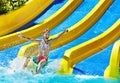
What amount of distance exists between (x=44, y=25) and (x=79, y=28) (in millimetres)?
1088

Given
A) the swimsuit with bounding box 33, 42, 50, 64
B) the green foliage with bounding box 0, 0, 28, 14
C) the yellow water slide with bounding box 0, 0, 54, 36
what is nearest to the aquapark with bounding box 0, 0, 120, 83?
the yellow water slide with bounding box 0, 0, 54, 36

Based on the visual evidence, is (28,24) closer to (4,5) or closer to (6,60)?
(4,5)

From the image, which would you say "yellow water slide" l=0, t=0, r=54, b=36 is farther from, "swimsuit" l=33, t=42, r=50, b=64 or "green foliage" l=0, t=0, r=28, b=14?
"swimsuit" l=33, t=42, r=50, b=64

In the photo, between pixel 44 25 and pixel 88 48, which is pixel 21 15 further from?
pixel 88 48

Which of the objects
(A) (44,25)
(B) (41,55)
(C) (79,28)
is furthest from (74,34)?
(B) (41,55)

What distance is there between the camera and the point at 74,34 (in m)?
10.2

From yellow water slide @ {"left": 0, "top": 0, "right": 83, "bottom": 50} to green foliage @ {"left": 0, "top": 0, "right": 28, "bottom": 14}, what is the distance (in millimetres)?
1118

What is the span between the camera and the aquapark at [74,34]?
8492mm

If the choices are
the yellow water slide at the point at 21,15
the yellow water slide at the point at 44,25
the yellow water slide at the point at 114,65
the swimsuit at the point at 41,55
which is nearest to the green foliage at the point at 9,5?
the yellow water slide at the point at 21,15

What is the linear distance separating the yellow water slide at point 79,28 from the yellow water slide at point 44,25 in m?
0.83

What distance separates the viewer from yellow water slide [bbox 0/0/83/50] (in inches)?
399

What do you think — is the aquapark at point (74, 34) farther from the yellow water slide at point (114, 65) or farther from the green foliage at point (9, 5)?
the green foliage at point (9, 5)

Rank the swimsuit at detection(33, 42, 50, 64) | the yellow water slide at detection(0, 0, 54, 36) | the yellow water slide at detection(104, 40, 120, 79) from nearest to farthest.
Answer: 1. the yellow water slide at detection(104, 40, 120, 79)
2. the swimsuit at detection(33, 42, 50, 64)
3. the yellow water slide at detection(0, 0, 54, 36)

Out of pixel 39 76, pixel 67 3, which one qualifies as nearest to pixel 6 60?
pixel 39 76
